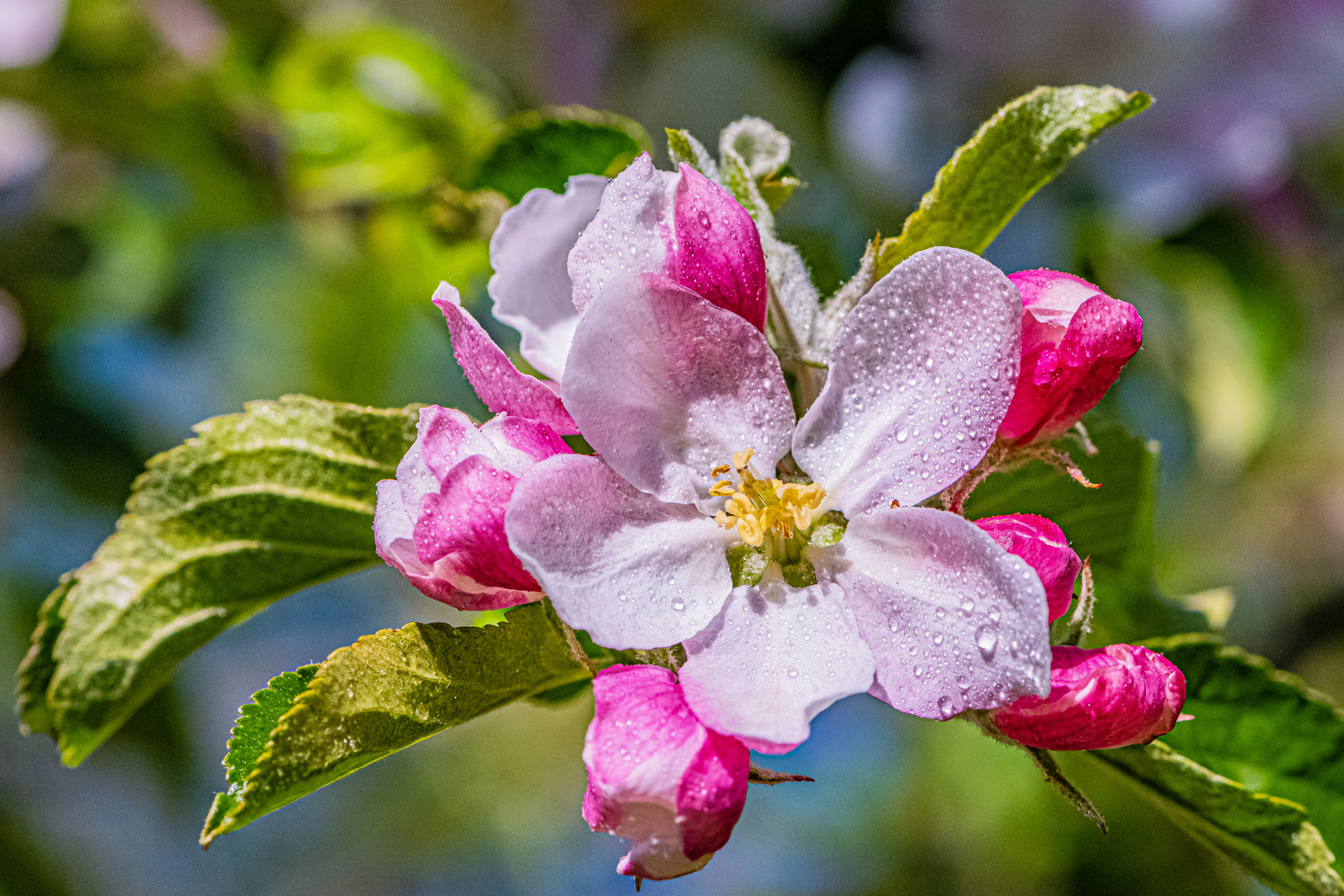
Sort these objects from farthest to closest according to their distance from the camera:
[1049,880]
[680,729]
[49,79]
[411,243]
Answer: [1049,880] → [49,79] → [411,243] → [680,729]

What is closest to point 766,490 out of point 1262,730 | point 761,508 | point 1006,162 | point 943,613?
point 761,508

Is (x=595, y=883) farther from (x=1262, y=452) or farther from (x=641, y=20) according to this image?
(x=641, y=20)

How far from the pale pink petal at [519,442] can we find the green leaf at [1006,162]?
0.65ft

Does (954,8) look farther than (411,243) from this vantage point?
Yes

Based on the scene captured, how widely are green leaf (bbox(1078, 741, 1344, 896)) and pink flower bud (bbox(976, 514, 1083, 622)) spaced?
141 mm

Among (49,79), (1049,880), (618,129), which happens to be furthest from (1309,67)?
(49,79)

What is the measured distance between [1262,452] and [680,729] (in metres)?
1.71

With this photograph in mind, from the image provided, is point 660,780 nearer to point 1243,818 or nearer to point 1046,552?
point 1046,552

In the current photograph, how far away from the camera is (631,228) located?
21.7 inches

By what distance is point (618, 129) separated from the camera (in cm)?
74

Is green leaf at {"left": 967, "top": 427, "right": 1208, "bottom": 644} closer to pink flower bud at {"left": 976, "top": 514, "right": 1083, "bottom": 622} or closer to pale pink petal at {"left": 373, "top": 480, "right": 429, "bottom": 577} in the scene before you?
pink flower bud at {"left": 976, "top": 514, "right": 1083, "bottom": 622}

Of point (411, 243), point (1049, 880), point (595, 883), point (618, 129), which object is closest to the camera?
point (618, 129)

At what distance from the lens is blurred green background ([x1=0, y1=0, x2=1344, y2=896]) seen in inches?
50.6

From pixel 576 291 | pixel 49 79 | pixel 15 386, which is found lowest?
pixel 15 386
